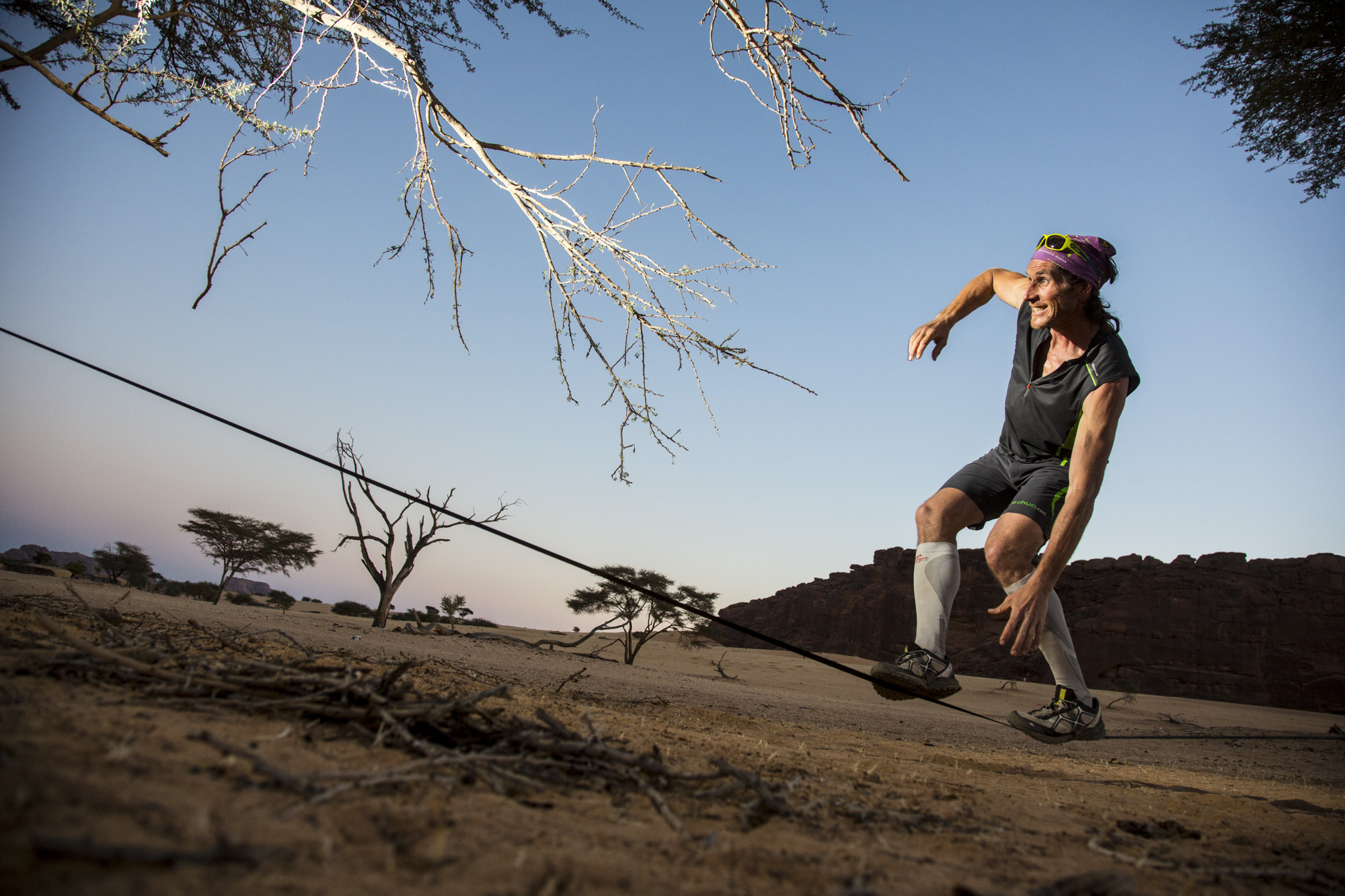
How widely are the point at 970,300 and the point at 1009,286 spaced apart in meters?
0.22

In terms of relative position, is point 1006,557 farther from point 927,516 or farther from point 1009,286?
point 1009,286

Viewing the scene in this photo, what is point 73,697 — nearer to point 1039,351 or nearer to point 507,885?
point 507,885

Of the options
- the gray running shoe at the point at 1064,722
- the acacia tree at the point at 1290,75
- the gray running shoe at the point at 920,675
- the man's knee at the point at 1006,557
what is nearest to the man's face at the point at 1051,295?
the man's knee at the point at 1006,557

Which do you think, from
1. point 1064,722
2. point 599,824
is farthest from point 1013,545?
point 599,824

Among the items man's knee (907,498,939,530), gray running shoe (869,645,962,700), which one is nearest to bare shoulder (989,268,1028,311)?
man's knee (907,498,939,530)

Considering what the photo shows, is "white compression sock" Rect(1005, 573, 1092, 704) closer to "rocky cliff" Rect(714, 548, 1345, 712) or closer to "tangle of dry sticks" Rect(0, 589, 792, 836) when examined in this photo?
"tangle of dry sticks" Rect(0, 589, 792, 836)

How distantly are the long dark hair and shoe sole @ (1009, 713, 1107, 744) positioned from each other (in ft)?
6.38

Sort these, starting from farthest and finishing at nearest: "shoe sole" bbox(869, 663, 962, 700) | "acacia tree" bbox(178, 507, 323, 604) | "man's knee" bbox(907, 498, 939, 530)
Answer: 1. "acacia tree" bbox(178, 507, 323, 604)
2. "man's knee" bbox(907, 498, 939, 530)
3. "shoe sole" bbox(869, 663, 962, 700)

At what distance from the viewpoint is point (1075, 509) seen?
9.34 ft

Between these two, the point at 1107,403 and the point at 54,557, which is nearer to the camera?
the point at 1107,403

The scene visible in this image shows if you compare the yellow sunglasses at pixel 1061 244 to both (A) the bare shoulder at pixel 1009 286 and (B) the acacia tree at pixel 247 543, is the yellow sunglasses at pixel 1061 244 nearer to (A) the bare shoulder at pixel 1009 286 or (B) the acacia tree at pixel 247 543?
(A) the bare shoulder at pixel 1009 286

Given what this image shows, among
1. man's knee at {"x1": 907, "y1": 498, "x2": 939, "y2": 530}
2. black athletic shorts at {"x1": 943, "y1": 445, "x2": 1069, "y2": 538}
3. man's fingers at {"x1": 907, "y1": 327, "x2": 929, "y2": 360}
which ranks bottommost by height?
man's knee at {"x1": 907, "y1": 498, "x2": 939, "y2": 530}

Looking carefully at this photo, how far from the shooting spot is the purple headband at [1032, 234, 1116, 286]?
3.18 meters

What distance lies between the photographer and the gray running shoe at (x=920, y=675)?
300cm
